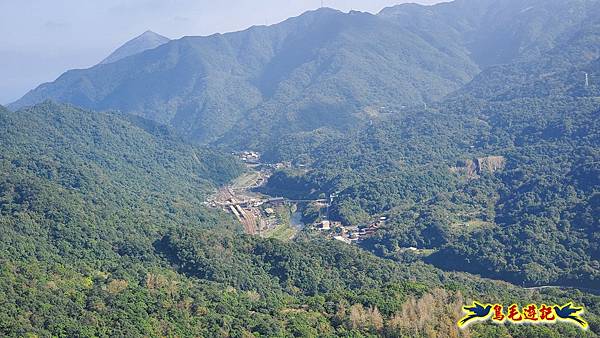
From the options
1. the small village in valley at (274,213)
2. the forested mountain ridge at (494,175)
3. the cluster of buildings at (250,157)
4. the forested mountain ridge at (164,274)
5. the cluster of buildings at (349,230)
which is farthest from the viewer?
the cluster of buildings at (250,157)

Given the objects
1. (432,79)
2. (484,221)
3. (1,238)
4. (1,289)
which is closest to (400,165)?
(484,221)

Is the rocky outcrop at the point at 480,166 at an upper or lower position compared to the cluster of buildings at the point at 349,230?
upper

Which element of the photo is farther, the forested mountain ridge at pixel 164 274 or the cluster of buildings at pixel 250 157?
the cluster of buildings at pixel 250 157

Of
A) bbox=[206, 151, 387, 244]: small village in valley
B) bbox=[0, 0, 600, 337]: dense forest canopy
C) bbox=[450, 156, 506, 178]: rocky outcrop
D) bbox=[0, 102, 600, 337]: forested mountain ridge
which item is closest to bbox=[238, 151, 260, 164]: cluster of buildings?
bbox=[0, 0, 600, 337]: dense forest canopy

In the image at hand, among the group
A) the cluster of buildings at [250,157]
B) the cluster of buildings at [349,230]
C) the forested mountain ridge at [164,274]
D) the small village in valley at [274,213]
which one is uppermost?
the forested mountain ridge at [164,274]

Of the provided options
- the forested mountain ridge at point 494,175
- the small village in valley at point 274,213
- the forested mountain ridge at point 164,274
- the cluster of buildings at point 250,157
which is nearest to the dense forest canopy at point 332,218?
the forested mountain ridge at point 164,274

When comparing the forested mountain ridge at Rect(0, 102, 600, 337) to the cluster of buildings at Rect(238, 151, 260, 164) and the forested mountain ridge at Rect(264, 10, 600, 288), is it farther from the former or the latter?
the cluster of buildings at Rect(238, 151, 260, 164)

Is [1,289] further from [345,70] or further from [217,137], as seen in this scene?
[345,70]

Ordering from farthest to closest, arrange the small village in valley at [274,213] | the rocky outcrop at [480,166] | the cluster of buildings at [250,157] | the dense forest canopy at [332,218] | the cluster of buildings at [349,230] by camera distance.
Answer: the cluster of buildings at [250,157], the rocky outcrop at [480,166], the small village in valley at [274,213], the cluster of buildings at [349,230], the dense forest canopy at [332,218]

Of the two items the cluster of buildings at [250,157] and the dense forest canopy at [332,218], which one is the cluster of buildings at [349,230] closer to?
the dense forest canopy at [332,218]

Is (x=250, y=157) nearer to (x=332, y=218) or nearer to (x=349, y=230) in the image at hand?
(x=332, y=218)
